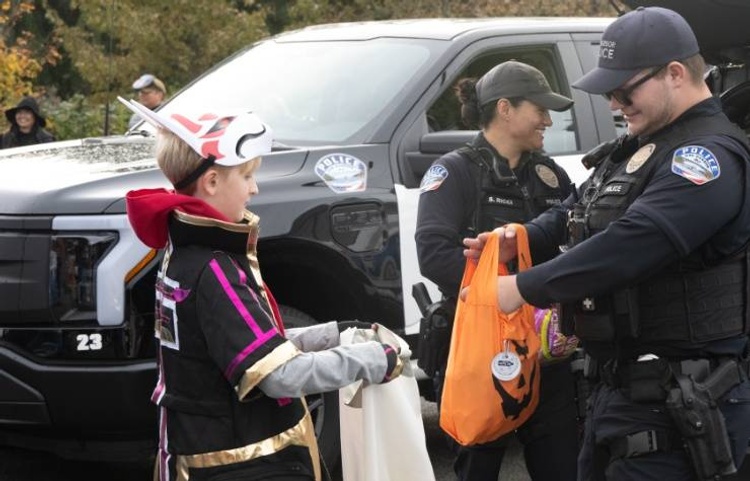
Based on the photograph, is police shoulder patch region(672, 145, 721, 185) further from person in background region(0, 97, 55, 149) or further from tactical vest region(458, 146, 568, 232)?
person in background region(0, 97, 55, 149)

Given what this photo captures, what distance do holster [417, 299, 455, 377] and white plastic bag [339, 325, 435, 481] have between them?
1.09 m

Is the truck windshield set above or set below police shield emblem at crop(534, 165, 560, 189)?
above

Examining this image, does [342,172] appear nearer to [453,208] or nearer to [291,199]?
[291,199]

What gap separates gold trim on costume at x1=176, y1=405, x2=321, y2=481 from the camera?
2.99 metres

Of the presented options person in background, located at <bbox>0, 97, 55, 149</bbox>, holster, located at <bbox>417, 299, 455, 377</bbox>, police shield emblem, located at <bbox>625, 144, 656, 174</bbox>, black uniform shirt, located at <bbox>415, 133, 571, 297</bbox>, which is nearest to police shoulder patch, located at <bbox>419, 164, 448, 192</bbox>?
black uniform shirt, located at <bbox>415, 133, 571, 297</bbox>

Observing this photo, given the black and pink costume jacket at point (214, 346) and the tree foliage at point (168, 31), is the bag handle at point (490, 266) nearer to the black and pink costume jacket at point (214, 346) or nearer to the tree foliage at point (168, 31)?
the black and pink costume jacket at point (214, 346)

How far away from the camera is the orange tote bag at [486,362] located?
3865mm

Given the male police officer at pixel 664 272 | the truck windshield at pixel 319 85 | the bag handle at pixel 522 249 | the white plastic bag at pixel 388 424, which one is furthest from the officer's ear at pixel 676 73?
the truck windshield at pixel 319 85

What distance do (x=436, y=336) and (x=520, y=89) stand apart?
91cm

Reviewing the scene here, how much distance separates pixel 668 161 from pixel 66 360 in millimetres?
2483

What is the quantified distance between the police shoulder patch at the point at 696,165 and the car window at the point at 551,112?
257 cm

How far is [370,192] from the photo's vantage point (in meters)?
5.32

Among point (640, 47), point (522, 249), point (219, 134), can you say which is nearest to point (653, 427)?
point (522, 249)

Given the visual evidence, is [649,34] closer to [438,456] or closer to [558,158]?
[558,158]
